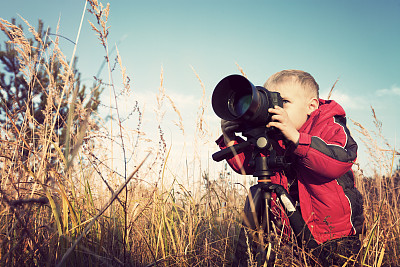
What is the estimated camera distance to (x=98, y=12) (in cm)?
120

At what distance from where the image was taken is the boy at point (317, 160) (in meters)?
1.28

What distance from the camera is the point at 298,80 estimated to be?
174 centimetres

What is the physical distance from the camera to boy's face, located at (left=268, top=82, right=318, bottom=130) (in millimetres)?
1694

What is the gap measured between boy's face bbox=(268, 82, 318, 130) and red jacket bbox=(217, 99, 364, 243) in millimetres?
106

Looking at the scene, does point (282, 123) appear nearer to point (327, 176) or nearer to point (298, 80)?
point (327, 176)

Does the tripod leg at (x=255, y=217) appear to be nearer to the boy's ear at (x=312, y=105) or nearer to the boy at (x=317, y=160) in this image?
the boy at (x=317, y=160)

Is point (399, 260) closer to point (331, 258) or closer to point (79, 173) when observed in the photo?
point (331, 258)

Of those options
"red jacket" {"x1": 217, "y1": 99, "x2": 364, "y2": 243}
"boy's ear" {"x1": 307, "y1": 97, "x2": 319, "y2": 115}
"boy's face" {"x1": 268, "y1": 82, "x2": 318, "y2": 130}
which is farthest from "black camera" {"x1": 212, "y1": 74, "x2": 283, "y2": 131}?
"boy's ear" {"x1": 307, "y1": 97, "x2": 319, "y2": 115}

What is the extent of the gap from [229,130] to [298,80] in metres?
0.60

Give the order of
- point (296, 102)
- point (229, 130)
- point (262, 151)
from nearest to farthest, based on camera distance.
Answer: point (262, 151) → point (229, 130) → point (296, 102)

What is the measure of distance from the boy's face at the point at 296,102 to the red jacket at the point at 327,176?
0.11 meters

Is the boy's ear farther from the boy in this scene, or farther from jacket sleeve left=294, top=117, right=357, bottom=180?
jacket sleeve left=294, top=117, right=357, bottom=180

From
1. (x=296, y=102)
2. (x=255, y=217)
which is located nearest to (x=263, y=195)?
(x=255, y=217)

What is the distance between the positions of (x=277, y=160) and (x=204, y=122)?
→ 1.05m
